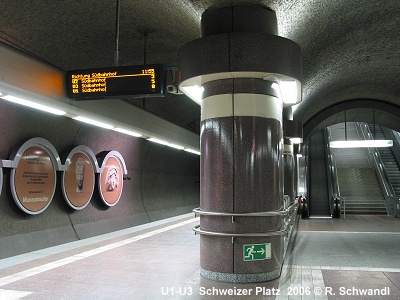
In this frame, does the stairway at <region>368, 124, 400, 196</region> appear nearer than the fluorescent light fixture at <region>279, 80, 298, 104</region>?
No

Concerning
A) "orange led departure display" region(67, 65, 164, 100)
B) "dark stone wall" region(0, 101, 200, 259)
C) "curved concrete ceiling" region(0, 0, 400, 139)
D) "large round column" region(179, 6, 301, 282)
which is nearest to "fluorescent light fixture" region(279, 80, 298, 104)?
"large round column" region(179, 6, 301, 282)

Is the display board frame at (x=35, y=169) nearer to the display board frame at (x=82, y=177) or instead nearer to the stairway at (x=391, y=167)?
the display board frame at (x=82, y=177)

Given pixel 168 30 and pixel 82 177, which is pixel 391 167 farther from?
pixel 82 177

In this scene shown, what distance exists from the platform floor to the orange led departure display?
2.45m

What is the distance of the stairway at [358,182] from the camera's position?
56.3ft

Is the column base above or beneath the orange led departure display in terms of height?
beneath

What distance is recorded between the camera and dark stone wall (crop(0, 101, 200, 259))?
6395 millimetres

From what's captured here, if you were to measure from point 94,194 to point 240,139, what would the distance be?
521cm

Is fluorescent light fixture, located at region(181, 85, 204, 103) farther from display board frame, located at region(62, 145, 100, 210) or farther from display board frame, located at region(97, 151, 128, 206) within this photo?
display board frame, located at region(97, 151, 128, 206)

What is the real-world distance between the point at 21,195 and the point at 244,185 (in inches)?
152

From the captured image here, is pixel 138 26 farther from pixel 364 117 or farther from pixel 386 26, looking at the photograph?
pixel 364 117

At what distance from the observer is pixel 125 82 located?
536 cm

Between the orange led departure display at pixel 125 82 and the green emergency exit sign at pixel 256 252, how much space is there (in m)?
2.36

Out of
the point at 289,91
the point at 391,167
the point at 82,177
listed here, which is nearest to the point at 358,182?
the point at 391,167
